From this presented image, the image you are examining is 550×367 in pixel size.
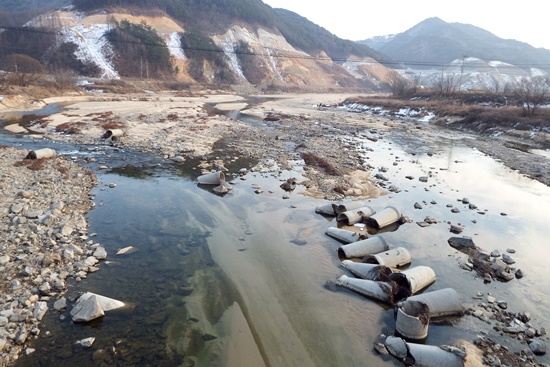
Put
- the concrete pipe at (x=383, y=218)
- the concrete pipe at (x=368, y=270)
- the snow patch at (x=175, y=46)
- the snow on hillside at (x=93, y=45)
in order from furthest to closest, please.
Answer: the snow patch at (x=175, y=46)
the snow on hillside at (x=93, y=45)
the concrete pipe at (x=383, y=218)
the concrete pipe at (x=368, y=270)

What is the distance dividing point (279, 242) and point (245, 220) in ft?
5.99

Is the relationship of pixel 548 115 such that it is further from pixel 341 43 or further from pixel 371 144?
pixel 341 43

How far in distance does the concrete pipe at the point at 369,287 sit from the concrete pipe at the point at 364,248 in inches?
48.3

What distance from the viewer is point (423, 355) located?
20.0ft

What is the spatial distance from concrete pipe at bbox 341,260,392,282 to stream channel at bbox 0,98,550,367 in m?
0.29

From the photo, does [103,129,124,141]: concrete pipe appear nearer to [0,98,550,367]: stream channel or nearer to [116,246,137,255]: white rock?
[0,98,550,367]: stream channel

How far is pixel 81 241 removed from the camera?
9.18 meters

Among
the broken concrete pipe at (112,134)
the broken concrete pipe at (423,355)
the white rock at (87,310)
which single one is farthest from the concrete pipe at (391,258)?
the broken concrete pipe at (112,134)

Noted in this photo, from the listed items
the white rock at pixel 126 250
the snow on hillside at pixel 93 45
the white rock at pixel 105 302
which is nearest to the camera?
the white rock at pixel 105 302

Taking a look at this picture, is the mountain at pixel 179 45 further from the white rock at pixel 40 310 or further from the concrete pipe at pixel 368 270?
the concrete pipe at pixel 368 270

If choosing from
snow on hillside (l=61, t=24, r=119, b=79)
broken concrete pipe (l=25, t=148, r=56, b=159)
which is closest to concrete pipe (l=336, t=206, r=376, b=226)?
broken concrete pipe (l=25, t=148, r=56, b=159)

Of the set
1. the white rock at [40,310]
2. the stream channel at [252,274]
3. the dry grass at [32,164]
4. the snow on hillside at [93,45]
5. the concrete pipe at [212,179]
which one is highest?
the snow on hillside at [93,45]

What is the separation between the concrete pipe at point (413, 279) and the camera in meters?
7.96

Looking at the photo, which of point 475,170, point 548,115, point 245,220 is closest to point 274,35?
point 548,115
